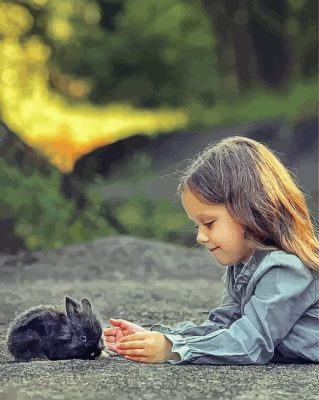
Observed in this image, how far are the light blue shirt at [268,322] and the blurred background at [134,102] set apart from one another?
6426mm

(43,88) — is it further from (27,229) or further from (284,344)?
(284,344)

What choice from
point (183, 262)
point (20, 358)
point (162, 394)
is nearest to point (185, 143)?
point (183, 262)

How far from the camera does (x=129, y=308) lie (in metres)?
6.80

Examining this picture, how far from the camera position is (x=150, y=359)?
13.5ft

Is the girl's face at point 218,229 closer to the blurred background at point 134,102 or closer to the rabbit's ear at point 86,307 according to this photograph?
the rabbit's ear at point 86,307

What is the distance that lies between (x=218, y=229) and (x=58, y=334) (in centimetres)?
110

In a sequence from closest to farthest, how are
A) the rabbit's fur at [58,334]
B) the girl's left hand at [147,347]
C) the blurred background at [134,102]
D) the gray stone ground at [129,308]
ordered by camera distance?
the gray stone ground at [129,308], the girl's left hand at [147,347], the rabbit's fur at [58,334], the blurred background at [134,102]

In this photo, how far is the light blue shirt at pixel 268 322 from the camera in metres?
4.10

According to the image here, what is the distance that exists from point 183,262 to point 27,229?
2.17m

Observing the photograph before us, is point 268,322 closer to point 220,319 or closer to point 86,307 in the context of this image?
point 220,319

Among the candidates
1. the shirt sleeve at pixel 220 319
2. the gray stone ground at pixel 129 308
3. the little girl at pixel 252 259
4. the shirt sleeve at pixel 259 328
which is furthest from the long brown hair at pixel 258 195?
the gray stone ground at pixel 129 308

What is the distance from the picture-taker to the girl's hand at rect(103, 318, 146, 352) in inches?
169

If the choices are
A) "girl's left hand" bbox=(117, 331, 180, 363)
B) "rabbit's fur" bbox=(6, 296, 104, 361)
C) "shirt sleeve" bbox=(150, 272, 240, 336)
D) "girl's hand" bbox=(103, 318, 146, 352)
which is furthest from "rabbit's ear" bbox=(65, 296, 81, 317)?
"girl's left hand" bbox=(117, 331, 180, 363)

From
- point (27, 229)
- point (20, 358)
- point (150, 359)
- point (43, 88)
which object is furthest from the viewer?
point (43, 88)
